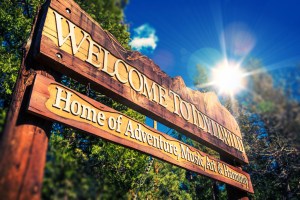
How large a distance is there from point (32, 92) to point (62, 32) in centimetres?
80

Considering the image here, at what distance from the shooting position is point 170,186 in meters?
11.4

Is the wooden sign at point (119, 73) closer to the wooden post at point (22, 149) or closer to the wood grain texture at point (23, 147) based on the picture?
the wood grain texture at point (23, 147)

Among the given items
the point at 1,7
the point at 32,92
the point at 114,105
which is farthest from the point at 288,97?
the point at 1,7

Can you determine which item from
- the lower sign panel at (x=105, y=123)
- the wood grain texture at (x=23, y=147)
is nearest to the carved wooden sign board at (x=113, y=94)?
the lower sign panel at (x=105, y=123)

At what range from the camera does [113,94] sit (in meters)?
2.89

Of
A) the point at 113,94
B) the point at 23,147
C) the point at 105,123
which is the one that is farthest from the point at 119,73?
the point at 23,147

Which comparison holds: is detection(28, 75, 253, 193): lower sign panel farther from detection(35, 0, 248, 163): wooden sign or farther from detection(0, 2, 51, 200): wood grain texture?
detection(35, 0, 248, 163): wooden sign

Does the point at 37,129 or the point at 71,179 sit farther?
the point at 37,129

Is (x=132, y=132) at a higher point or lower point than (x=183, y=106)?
lower

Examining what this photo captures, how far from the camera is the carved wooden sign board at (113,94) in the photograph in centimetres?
226

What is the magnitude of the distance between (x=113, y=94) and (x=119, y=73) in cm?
31

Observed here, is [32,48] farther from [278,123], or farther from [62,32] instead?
[278,123]

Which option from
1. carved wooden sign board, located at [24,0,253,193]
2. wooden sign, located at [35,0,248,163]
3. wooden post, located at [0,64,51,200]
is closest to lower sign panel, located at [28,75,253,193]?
carved wooden sign board, located at [24,0,253,193]

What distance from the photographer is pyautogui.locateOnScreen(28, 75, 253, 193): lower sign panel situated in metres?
2.09
